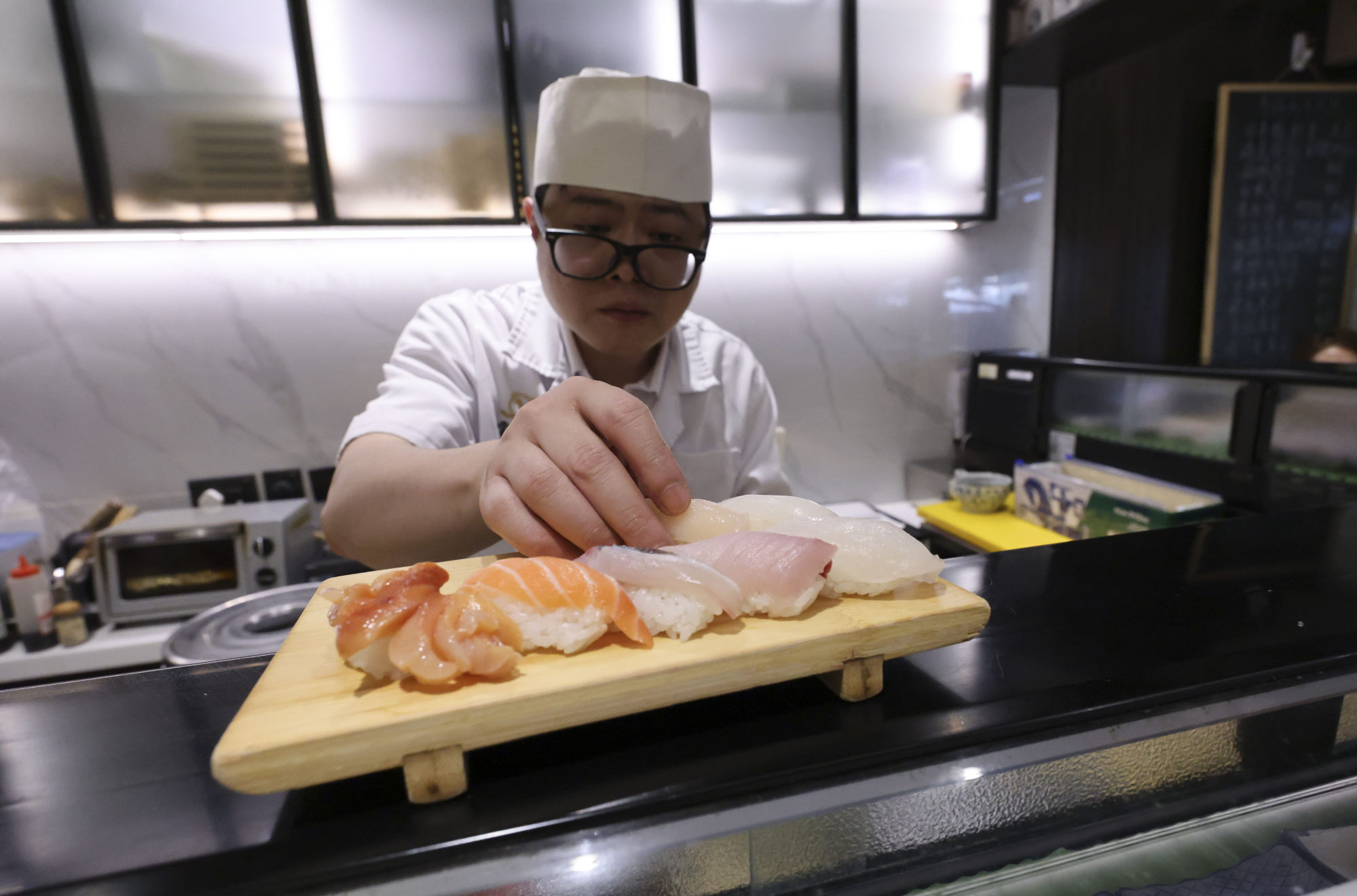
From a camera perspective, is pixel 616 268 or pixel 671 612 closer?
pixel 671 612

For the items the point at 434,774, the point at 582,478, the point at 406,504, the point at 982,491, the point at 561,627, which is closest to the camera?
the point at 434,774

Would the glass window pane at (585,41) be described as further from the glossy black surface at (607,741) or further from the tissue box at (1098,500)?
the glossy black surface at (607,741)

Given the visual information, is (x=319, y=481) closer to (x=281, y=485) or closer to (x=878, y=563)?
(x=281, y=485)

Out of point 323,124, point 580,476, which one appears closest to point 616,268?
point 580,476

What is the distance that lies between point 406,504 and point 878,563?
0.87m

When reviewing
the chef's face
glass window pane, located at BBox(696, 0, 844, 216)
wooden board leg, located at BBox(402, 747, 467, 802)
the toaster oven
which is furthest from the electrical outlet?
wooden board leg, located at BBox(402, 747, 467, 802)

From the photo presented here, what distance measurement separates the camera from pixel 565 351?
73.4 inches

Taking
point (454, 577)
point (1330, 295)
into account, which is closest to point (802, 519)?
point (454, 577)

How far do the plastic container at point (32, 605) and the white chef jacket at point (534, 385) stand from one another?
1.28 meters

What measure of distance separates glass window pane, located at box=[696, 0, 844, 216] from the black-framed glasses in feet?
3.94

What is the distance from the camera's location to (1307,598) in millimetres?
878

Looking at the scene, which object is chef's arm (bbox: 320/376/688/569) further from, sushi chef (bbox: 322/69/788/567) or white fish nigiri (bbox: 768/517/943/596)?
white fish nigiri (bbox: 768/517/943/596)

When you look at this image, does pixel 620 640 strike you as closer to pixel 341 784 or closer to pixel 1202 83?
pixel 341 784

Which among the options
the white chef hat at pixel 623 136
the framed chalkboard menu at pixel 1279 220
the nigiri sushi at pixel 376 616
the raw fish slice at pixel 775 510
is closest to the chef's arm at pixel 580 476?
the raw fish slice at pixel 775 510
